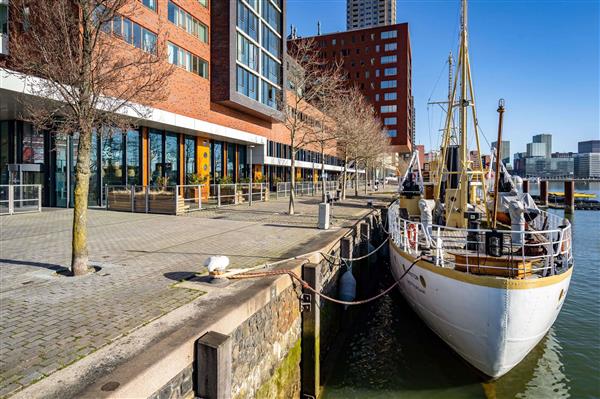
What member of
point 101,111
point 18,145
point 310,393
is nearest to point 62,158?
point 18,145

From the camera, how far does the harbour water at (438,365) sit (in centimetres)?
737

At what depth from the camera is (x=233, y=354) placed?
460 centimetres

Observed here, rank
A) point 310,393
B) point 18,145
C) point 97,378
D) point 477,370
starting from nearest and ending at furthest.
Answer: point 97,378 < point 310,393 < point 477,370 < point 18,145

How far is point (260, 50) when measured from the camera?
3188 centimetres

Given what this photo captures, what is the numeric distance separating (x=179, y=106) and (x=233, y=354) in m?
21.4

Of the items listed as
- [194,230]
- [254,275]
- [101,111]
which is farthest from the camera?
[194,230]

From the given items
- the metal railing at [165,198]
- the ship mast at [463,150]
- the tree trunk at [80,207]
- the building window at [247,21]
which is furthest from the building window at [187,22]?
the tree trunk at [80,207]

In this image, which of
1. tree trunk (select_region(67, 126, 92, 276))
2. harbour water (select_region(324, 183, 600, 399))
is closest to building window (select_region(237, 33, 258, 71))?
harbour water (select_region(324, 183, 600, 399))

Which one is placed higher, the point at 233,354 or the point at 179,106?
the point at 179,106

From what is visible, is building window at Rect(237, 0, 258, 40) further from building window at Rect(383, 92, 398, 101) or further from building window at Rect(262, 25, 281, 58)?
building window at Rect(383, 92, 398, 101)

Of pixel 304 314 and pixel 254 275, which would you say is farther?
pixel 304 314

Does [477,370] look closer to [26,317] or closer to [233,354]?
[233,354]

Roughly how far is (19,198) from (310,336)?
51.6 feet

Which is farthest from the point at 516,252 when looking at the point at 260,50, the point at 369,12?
the point at 369,12
